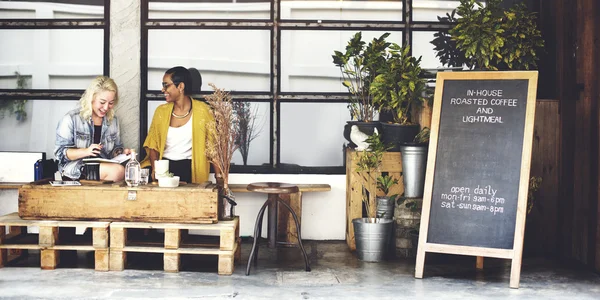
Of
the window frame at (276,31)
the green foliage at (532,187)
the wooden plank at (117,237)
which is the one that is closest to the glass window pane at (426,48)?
the window frame at (276,31)

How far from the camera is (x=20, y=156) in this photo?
23.6 ft

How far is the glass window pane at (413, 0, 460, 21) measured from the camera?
24.2ft

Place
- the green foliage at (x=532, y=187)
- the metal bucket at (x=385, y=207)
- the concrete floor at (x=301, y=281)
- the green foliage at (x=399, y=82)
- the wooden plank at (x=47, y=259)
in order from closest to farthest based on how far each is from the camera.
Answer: the concrete floor at (x=301, y=281)
the wooden plank at (x=47, y=259)
the green foliage at (x=532, y=187)
the green foliage at (x=399, y=82)
the metal bucket at (x=385, y=207)

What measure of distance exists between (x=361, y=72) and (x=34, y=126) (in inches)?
124

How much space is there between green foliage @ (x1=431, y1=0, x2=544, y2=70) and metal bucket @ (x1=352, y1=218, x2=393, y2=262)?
1.65m

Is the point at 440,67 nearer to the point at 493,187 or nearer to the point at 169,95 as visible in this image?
the point at 493,187

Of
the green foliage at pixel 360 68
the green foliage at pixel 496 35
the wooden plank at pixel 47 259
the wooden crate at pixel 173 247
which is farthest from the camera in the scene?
the green foliage at pixel 360 68

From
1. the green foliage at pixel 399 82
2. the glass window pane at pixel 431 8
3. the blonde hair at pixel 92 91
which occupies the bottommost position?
the blonde hair at pixel 92 91

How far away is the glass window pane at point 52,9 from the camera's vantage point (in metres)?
7.36

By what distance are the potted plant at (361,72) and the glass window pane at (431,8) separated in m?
0.49

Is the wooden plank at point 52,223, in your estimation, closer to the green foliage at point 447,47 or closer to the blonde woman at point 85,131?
the blonde woman at point 85,131

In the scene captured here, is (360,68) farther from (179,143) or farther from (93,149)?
(93,149)

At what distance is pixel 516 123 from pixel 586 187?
39.1 inches

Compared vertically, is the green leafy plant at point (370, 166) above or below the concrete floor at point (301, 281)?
above
